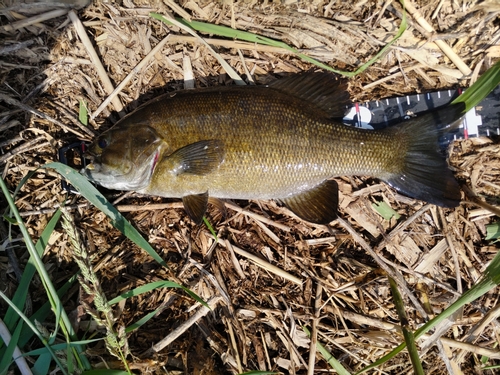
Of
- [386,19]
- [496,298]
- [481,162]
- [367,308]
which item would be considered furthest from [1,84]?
[496,298]

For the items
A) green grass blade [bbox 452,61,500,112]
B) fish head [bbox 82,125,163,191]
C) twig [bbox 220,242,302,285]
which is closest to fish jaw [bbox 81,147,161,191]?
fish head [bbox 82,125,163,191]

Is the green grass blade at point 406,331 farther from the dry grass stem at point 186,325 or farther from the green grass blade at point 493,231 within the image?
the dry grass stem at point 186,325

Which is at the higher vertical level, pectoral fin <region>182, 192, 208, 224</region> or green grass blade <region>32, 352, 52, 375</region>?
pectoral fin <region>182, 192, 208, 224</region>

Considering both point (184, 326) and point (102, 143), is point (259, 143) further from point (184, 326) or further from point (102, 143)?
point (184, 326)

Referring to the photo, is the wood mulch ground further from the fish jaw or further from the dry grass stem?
the fish jaw

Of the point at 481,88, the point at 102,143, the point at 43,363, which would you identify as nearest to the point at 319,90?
the point at 481,88

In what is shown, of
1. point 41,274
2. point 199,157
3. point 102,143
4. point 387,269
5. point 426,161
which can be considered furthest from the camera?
point 387,269

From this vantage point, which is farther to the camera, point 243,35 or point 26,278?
point 243,35
